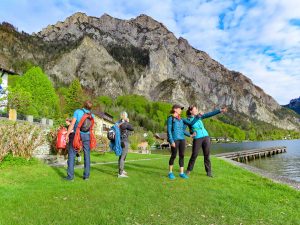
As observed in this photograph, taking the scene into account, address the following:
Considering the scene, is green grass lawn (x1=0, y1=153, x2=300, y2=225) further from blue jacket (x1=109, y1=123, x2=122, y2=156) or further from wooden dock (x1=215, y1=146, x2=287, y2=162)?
wooden dock (x1=215, y1=146, x2=287, y2=162)

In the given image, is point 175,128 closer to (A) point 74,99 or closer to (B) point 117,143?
(B) point 117,143

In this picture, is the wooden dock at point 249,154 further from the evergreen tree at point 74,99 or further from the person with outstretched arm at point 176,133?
the evergreen tree at point 74,99

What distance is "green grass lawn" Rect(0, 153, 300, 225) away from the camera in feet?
21.3

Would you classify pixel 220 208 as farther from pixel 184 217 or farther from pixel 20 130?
pixel 20 130

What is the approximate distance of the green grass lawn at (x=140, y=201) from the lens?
6484 mm

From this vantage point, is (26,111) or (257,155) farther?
(257,155)

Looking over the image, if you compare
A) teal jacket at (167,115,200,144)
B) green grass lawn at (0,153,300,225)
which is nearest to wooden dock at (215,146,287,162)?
teal jacket at (167,115,200,144)

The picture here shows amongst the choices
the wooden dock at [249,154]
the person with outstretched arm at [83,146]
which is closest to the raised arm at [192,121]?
the person with outstretched arm at [83,146]

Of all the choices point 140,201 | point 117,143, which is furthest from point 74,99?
point 140,201

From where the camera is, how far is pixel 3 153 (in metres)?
13.0

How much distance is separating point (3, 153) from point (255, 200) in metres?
10.2

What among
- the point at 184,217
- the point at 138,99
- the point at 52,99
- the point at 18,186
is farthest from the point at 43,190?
the point at 138,99

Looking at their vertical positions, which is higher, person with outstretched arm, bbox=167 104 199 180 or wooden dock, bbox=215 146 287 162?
person with outstretched arm, bbox=167 104 199 180

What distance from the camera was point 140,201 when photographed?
309 inches
